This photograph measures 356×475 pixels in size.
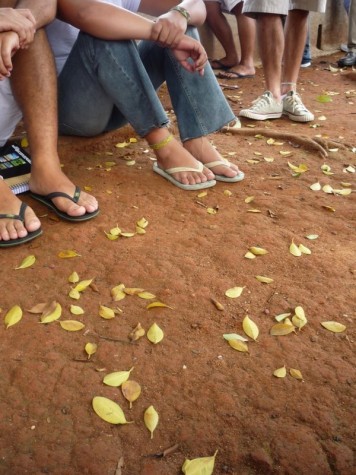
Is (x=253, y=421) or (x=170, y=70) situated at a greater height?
(x=170, y=70)

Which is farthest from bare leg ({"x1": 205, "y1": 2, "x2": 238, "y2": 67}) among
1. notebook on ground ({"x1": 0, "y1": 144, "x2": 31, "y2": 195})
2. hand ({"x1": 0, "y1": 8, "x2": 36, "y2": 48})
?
hand ({"x1": 0, "y1": 8, "x2": 36, "y2": 48})

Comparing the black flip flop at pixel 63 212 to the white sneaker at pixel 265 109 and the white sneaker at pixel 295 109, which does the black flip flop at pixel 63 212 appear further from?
the white sneaker at pixel 295 109

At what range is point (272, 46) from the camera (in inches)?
151

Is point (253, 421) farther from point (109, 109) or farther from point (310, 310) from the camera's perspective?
point (109, 109)

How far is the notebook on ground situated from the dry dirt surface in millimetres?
72

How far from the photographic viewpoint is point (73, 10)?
7.29 feet

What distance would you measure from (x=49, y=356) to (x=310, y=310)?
0.93 metres

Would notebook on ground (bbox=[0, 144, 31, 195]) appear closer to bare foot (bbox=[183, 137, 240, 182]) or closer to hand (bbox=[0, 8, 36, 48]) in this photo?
hand (bbox=[0, 8, 36, 48])

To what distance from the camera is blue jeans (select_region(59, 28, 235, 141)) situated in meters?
2.31

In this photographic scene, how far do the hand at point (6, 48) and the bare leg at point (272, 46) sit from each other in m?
2.42

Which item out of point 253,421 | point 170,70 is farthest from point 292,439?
point 170,70

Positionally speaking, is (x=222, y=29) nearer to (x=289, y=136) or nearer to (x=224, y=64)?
(x=224, y=64)

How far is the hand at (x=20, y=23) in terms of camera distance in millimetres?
1917

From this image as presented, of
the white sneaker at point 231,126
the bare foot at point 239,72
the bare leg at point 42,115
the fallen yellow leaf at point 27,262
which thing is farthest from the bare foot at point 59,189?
the bare foot at point 239,72
